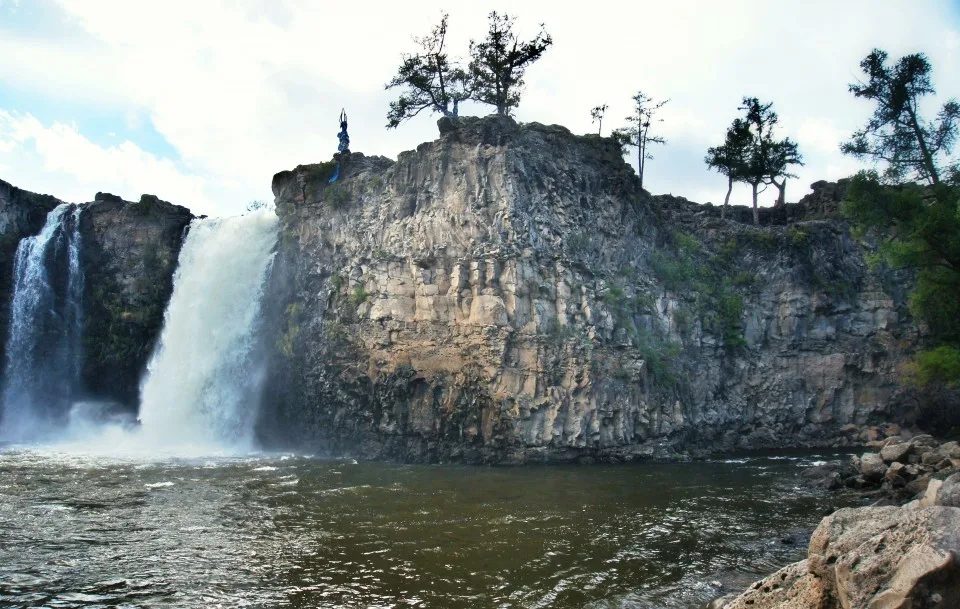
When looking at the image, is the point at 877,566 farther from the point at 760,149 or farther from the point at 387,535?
the point at 760,149

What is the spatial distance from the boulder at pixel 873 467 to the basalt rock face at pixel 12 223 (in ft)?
111

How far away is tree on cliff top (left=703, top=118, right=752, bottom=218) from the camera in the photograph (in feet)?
119

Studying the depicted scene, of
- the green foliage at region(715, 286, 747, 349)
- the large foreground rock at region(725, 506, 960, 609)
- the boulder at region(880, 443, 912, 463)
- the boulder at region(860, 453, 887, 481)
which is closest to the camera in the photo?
the large foreground rock at region(725, 506, 960, 609)

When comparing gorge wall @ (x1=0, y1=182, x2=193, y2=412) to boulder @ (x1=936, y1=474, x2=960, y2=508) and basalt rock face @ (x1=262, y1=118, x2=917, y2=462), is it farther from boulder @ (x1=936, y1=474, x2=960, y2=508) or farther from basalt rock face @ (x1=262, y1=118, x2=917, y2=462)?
boulder @ (x1=936, y1=474, x2=960, y2=508)

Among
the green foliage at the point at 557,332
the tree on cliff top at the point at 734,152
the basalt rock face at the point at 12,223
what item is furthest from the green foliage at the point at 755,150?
the basalt rock face at the point at 12,223

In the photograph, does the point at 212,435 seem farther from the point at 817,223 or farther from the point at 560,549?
the point at 817,223

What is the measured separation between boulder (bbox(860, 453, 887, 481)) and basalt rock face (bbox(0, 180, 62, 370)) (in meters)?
34.0

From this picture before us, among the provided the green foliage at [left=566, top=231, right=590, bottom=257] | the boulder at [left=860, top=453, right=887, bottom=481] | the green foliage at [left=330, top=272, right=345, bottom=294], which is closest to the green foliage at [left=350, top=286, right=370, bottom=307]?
the green foliage at [left=330, top=272, right=345, bottom=294]

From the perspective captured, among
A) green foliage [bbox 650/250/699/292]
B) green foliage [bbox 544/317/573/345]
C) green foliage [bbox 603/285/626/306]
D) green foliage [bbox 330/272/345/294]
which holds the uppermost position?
green foliage [bbox 650/250/699/292]

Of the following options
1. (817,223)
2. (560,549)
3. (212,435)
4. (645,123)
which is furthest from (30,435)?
(817,223)

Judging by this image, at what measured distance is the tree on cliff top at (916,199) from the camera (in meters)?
22.3

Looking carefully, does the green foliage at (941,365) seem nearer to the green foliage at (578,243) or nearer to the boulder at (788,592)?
the green foliage at (578,243)

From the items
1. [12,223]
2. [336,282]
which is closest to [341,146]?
[336,282]

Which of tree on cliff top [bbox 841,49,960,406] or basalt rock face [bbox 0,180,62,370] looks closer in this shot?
tree on cliff top [bbox 841,49,960,406]
